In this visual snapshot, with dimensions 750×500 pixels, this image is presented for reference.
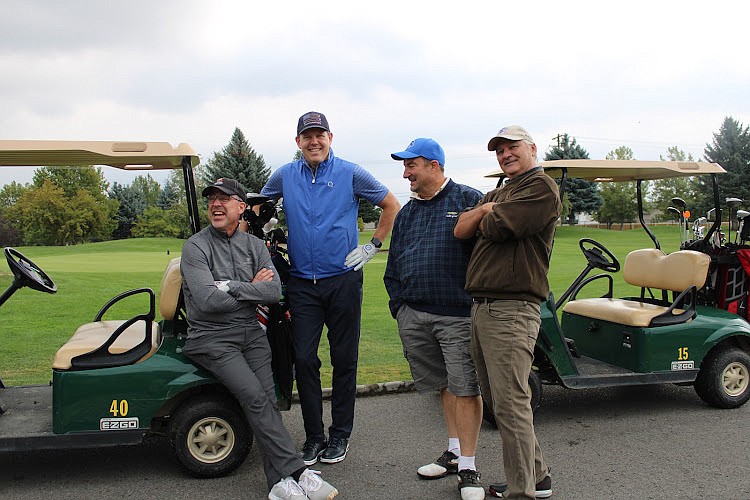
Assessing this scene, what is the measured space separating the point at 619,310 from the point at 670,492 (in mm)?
1862

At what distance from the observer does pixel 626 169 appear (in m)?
5.19

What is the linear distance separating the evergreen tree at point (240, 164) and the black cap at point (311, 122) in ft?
124

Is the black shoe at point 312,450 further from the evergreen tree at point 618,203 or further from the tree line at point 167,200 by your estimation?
the evergreen tree at point 618,203

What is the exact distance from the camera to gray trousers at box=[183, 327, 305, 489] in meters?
3.33

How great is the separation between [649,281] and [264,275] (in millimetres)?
3523

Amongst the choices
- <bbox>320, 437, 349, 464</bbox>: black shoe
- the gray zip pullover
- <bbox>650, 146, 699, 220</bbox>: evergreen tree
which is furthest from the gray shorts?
<bbox>650, 146, 699, 220</bbox>: evergreen tree

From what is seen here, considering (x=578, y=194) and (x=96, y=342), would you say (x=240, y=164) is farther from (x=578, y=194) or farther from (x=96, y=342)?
(x=96, y=342)

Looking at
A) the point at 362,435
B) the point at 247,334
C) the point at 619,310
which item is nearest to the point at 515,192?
the point at 247,334

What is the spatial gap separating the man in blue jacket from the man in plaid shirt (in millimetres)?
354

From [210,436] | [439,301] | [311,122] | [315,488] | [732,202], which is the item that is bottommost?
[315,488]

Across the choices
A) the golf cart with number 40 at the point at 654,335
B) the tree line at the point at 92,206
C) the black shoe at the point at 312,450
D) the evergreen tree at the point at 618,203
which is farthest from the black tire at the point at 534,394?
the evergreen tree at the point at 618,203

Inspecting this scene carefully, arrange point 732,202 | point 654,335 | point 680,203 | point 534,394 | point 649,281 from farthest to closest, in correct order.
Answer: point 680,203 → point 732,202 → point 649,281 → point 654,335 → point 534,394

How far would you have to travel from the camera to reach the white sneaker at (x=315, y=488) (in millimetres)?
3244

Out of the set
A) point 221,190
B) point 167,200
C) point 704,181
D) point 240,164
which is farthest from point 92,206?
point 221,190
